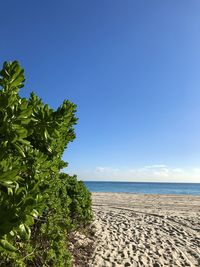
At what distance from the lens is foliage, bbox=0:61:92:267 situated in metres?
2.29

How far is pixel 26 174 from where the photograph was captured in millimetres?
4262

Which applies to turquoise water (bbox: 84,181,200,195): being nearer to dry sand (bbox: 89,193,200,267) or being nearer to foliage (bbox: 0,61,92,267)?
dry sand (bbox: 89,193,200,267)

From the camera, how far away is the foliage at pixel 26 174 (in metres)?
2.29

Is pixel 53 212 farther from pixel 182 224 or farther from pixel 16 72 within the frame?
pixel 182 224

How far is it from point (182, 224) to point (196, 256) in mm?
4984

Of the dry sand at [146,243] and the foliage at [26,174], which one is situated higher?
the foliage at [26,174]

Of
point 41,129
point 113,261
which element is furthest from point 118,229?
point 41,129

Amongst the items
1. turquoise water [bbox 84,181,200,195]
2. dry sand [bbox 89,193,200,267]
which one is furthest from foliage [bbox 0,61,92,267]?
turquoise water [bbox 84,181,200,195]

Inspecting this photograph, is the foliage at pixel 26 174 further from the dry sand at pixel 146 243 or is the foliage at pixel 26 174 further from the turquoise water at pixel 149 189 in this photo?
the turquoise water at pixel 149 189

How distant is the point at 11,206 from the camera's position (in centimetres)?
226

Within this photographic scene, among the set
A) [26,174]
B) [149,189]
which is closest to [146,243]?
[26,174]

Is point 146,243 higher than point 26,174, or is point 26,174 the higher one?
point 26,174

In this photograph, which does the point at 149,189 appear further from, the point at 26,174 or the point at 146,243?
the point at 26,174

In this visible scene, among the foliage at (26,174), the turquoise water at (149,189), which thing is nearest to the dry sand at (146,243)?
the foliage at (26,174)
